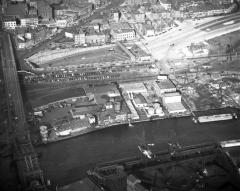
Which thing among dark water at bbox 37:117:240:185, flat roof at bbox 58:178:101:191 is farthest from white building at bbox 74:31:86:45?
flat roof at bbox 58:178:101:191

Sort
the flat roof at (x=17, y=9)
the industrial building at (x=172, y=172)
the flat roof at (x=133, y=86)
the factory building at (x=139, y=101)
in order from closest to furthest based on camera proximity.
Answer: the industrial building at (x=172, y=172) → the factory building at (x=139, y=101) → the flat roof at (x=133, y=86) → the flat roof at (x=17, y=9)

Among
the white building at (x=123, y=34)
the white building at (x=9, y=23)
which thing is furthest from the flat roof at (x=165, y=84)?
the white building at (x=9, y=23)

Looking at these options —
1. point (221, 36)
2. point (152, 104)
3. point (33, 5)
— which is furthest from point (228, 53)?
A: point (33, 5)

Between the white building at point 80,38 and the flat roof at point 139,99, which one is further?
the white building at point 80,38

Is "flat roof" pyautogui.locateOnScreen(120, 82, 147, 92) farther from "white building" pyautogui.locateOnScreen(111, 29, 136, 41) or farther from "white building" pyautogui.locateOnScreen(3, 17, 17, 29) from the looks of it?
"white building" pyautogui.locateOnScreen(3, 17, 17, 29)

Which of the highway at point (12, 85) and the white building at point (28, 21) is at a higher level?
the white building at point (28, 21)

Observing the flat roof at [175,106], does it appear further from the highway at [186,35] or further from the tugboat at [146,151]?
the highway at [186,35]

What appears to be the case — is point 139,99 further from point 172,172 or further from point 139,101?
point 172,172
